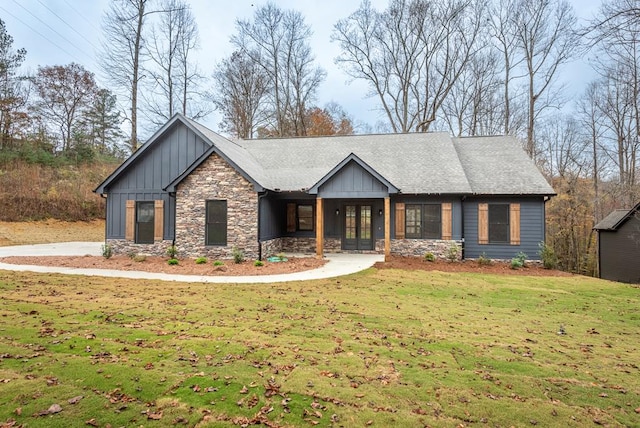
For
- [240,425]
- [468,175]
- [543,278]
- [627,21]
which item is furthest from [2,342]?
[468,175]

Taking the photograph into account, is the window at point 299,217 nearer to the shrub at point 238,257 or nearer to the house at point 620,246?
the shrub at point 238,257

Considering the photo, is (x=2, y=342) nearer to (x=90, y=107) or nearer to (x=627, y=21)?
(x=627, y=21)

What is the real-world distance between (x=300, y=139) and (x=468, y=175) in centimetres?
888

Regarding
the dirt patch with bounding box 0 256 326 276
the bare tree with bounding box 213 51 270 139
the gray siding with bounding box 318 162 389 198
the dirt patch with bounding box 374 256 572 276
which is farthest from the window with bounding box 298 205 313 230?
the bare tree with bounding box 213 51 270 139

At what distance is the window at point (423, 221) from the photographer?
578 inches

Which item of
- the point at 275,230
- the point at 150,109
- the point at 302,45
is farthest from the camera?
the point at 302,45

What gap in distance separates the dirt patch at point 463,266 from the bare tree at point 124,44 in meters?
17.2

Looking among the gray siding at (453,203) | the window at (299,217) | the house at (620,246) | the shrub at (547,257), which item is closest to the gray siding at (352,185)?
the gray siding at (453,203)

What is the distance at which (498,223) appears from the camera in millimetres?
14516

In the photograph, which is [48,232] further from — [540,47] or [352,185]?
[540,47]

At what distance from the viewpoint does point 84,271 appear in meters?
11.0

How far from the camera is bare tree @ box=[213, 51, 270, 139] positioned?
94.3 feet

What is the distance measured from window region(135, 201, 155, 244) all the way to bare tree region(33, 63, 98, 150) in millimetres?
18674

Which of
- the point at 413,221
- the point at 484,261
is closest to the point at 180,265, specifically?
the point at 413,221
